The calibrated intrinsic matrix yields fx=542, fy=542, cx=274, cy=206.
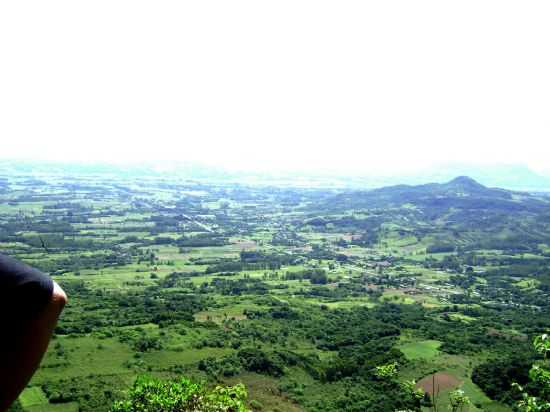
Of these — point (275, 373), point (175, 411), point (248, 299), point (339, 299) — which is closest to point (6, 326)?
point (175, 411)

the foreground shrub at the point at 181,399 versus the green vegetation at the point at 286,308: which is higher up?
the foreground shrub at the point at 181,399

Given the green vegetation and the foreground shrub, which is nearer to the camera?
the foreground shrub

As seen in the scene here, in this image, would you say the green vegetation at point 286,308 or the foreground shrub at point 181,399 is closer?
the foreground shrub at point 181,399

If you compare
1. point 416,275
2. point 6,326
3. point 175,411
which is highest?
point 6,326

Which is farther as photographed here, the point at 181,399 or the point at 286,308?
the point at 286,308

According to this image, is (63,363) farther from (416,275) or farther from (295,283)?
(416,275)
